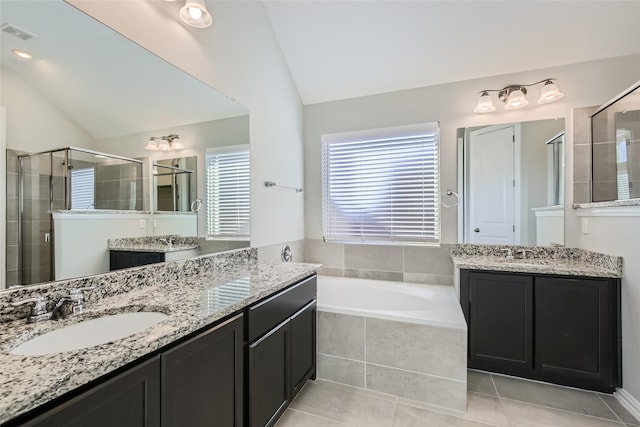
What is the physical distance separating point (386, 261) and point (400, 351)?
1121mm

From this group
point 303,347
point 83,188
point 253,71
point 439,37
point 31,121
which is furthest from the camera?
point 439,37

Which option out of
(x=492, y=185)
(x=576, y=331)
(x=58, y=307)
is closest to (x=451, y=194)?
(x=492, y=185)

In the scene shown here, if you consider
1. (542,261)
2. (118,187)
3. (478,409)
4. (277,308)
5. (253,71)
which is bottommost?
(478,409)

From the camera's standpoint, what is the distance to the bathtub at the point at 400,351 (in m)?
1.86

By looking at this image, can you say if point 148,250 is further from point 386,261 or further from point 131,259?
point 386,261

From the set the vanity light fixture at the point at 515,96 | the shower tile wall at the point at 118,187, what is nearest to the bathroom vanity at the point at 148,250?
the shower tile wall at the point at 118,187

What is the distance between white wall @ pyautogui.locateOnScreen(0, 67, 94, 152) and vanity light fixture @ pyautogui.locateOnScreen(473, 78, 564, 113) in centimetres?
288

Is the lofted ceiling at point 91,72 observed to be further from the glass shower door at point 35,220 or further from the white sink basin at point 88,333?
the white sink basin at point 88,333

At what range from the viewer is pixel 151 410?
2.94 feet

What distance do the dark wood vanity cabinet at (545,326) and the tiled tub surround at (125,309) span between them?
140 centimetres

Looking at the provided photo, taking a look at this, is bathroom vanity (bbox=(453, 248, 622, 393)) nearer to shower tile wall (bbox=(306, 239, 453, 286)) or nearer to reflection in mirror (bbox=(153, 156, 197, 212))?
shower tile wall (bbox=(306, 239, 453, 286))

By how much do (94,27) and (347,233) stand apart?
8.32ft

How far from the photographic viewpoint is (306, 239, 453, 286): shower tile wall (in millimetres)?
2816

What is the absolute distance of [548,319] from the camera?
6.86 feet
